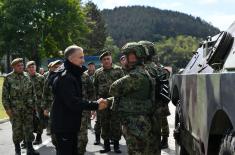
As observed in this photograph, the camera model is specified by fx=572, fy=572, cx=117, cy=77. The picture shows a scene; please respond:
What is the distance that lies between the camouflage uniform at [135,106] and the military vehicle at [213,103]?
500 mm

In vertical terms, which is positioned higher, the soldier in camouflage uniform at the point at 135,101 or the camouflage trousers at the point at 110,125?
the soldier in camouflage uniform at the point at 135,101

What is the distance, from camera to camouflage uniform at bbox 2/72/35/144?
9.90 meters

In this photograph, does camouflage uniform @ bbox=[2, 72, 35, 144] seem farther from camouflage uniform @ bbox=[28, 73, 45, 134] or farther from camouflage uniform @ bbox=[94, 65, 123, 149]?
camouflage uniform @ bbox=[28, 73, 45, 134]

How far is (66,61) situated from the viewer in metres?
6.53

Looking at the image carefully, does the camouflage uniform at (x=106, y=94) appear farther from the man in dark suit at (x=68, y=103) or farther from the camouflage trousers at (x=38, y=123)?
the man in dark suit at (x=68, y=103)

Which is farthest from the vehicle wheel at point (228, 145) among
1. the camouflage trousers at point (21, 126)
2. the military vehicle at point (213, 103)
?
the camouflage trousers at point (21, 126)

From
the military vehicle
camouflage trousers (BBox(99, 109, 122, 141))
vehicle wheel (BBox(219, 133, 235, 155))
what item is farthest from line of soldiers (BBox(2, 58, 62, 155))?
vehicle wheel (BBox(219, 133, 235, 155))

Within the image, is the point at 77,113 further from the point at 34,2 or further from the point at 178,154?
the point at 34,2

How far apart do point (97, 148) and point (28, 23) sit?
149 feet

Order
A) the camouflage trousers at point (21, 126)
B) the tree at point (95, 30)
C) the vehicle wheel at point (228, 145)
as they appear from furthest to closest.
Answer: the tree at point (95, 30), the camouflage trousers at point (21, 126), the vehicle wheel at point (228, 145)

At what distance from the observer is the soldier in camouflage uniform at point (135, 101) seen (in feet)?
20.4

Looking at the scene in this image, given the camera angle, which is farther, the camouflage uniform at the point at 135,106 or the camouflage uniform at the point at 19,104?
the camouflage uniform at the point at 19,104

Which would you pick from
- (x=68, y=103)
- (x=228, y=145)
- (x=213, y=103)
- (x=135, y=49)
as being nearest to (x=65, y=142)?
(x=68, y=103)

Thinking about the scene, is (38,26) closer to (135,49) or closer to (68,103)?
(68,103)
